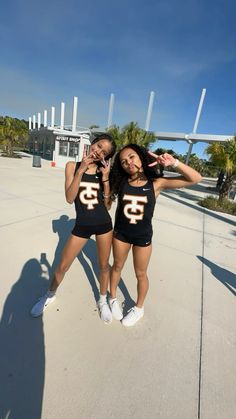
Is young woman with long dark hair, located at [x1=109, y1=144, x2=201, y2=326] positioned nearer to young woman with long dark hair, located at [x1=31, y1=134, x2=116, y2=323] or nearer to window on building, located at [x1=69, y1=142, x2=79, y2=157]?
young woman with long dark hair, located at [x1=31, y1=134, x2=116, y2=323]

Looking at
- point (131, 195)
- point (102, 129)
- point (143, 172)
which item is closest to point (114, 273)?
point (131, 195)

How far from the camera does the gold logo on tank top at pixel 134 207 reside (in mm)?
1930

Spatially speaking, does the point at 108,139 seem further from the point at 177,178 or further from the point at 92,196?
the point at 177,178

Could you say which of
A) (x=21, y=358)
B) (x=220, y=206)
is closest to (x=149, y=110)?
(x=220, y=206)

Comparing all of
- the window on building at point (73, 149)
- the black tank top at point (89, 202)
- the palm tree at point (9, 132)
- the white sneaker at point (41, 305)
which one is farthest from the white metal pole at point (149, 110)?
the white sneaker at point (41, 305)

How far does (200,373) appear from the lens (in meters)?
1.82

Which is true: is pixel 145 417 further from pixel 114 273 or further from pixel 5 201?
pixel 5 201

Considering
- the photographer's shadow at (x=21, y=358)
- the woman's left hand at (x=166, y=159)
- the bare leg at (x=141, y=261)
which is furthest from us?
the bare leg at (x=141, y=261)

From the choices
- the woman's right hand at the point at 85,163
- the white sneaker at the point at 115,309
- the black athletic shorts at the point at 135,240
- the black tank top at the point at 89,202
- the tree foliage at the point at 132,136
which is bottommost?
the white sneaker at the point at 115,309

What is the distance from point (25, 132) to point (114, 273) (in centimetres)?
2341

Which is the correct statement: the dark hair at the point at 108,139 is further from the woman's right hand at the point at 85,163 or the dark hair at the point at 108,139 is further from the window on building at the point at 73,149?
the window on building at the point at 73,149

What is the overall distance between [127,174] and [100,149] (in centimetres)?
33

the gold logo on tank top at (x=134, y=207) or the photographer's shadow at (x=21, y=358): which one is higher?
the gold logo on tank top at (x=134, y=207)

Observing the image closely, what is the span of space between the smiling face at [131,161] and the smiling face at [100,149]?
0.49ft
